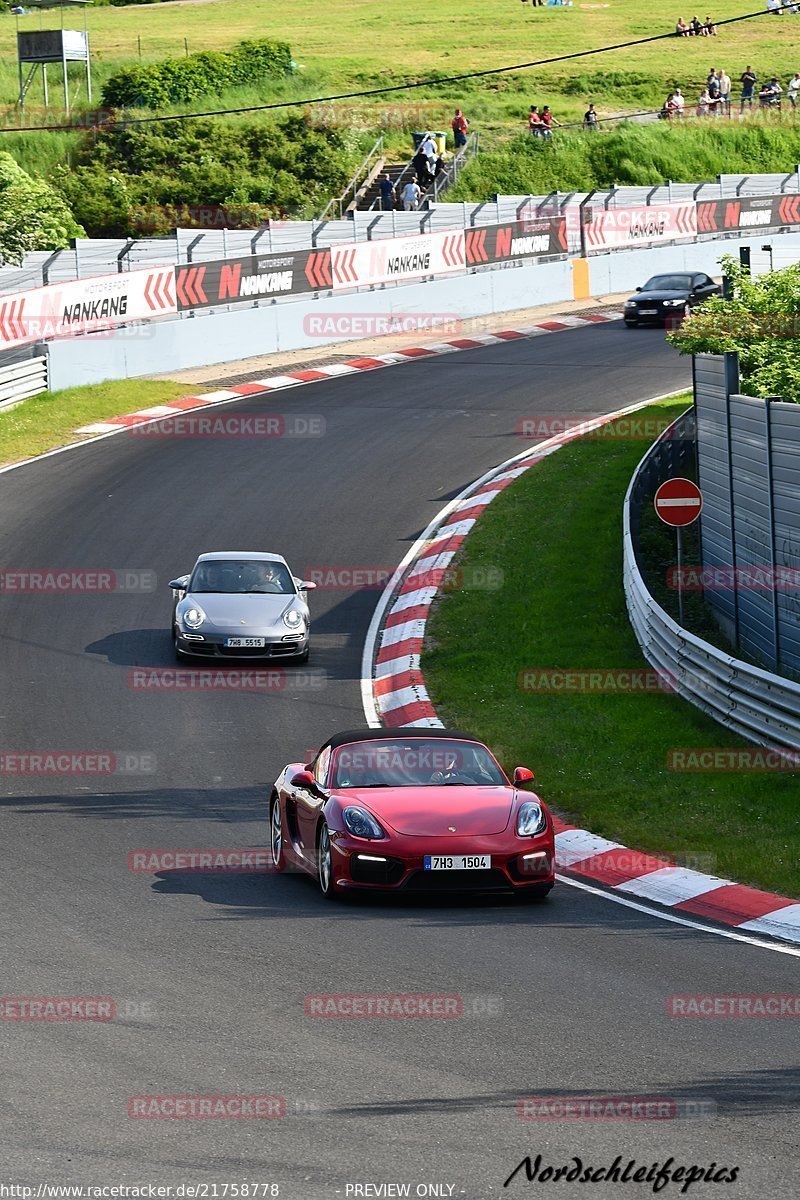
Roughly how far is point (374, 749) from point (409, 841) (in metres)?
1.49

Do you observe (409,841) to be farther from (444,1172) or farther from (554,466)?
(554,466)

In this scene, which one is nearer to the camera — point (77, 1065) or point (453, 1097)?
point (453, 1097)

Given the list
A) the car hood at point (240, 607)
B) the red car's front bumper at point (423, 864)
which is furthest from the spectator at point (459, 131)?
the red car's front bumper at point (423, 864)

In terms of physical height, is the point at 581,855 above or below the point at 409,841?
below

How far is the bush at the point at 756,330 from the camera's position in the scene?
21734 mm

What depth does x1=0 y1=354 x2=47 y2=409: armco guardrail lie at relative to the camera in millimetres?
32219

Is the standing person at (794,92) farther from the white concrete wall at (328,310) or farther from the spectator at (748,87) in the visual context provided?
the white concrete wall at (328,310)

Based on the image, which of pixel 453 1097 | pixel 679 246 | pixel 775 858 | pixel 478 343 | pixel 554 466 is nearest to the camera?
pixel 453 1097

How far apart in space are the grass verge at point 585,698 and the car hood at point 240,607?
2024mm

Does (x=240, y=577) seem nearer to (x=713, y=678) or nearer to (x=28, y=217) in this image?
(x=713, y=678)

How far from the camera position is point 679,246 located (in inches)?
1965

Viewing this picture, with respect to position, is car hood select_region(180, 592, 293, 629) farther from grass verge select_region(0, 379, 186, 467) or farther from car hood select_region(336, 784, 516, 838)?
grass verge select_region(0, 379, 186, 467)

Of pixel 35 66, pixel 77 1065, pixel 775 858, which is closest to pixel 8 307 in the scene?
pixel 775 858

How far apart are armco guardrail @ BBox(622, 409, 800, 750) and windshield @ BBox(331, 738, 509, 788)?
11.8 feet
